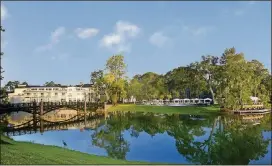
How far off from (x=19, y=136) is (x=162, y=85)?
120 feet

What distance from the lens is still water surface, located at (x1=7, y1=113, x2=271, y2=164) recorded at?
16.0 metres

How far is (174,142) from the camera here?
20.1 metres

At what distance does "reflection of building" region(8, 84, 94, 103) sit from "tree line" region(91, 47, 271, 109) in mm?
5563

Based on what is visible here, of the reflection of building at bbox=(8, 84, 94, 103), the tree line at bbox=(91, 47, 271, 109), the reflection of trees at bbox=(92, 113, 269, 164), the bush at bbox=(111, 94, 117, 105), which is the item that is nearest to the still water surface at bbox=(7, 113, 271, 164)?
the reflection of trees at bbox=(92, 113, 269, 164)

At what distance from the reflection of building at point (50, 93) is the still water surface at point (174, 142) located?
2675 centimetres

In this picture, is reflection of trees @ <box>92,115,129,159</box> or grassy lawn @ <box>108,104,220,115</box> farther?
grassy lawn @ <box>108,104,220,115</box>

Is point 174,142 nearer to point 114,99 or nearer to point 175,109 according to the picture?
point 175,109

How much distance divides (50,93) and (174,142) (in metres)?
36.5

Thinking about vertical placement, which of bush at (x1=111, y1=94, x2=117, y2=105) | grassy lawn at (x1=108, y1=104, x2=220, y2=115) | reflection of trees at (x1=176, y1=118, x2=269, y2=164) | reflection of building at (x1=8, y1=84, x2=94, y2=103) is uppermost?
reflection of building at (x1=8, y1=84, x2=94, y2=103)

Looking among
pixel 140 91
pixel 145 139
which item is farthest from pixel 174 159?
pixel 140 91

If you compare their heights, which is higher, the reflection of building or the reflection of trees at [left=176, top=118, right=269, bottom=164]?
the reflection of building

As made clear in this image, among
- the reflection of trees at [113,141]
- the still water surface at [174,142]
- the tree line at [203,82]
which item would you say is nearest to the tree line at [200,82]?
the tree line at [203,82]

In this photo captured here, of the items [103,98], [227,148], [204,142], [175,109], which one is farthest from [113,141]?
[103,98]

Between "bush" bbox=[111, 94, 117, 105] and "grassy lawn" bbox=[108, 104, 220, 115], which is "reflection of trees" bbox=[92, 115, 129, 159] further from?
"bush" bbox=[111, 94, 117, 105]
